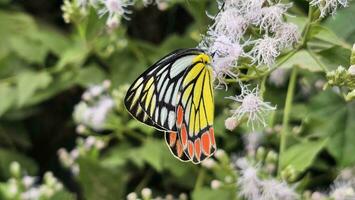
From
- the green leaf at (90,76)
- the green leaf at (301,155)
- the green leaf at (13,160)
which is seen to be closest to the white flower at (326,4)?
the green leaf at (301,155)

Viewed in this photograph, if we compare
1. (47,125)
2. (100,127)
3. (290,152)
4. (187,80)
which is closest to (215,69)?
(187,80)

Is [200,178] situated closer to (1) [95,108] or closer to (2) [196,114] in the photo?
(1) [95,108]

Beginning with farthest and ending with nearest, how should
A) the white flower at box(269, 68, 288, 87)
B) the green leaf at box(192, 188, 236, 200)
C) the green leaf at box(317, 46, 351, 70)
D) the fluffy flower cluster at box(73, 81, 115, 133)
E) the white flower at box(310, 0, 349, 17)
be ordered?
the fluffy flower cluster at box(73, 81, 115, 133), the white flower at box(269, 68, 288, 87), the green leaf at box(192, 188, 236, 200), the green leaf at box(317, 46, 351, 70), the white flower at box(310, 0, 349, 17)

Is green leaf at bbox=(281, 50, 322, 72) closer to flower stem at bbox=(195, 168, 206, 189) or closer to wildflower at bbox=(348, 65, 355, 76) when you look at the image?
wildflower at bbox=(348, 65, 355, 76)

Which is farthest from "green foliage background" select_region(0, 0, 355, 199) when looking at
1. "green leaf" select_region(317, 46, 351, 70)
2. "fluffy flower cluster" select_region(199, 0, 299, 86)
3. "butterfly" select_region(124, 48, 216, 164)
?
"butterfly" select_region(124, 48, 216, 164)

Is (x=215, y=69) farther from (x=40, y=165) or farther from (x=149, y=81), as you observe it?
(x=40, y=165)

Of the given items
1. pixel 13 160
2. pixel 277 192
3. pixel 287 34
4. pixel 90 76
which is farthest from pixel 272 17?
pixel 13 160
